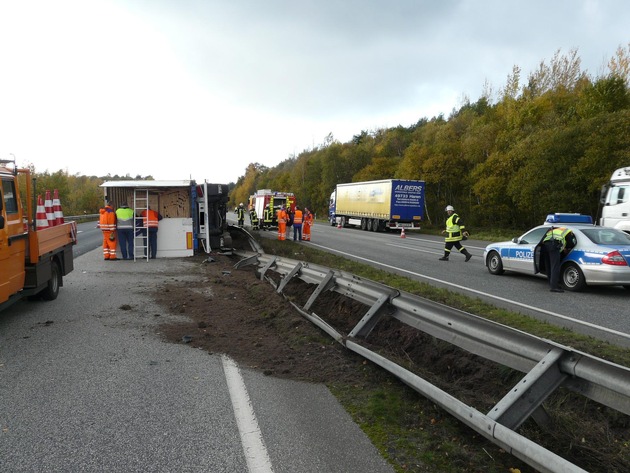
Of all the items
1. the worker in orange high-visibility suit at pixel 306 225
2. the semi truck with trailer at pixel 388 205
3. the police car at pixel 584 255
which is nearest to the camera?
the police car at pixel 584 255

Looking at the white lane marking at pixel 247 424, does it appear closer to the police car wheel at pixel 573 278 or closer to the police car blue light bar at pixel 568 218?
the police car wheel at pixel 573 278

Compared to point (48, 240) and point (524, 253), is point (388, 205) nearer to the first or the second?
point (524, 253)

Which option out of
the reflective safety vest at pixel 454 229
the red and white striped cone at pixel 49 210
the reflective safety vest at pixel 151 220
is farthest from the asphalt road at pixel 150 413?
the reflective safety vest at pixel 454 229

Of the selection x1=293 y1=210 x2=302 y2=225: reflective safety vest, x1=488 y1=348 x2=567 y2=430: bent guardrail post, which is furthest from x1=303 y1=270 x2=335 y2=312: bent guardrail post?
x1=293 y1=210 x2=302 y2=225: reflective safety vest

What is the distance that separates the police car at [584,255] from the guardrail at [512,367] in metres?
6.27

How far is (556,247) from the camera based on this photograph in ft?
33.1

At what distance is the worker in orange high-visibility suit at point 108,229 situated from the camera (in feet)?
46.8

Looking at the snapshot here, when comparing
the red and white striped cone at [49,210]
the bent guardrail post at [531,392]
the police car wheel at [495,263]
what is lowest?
the police car wheel at [495,263]

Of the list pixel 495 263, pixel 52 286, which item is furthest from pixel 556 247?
pixel 52 286

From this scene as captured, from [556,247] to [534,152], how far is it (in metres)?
18.5

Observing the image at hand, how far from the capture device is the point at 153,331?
6707 mm

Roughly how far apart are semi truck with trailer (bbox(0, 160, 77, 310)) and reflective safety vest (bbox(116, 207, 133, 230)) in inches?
221

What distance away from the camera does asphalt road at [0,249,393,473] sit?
3320mm

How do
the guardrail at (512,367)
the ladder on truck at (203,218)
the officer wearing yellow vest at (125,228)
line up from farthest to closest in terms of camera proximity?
the ladder on truck at (203,218), the officer wearing yellow vest at (125,228), the guardrail at (512,367)
